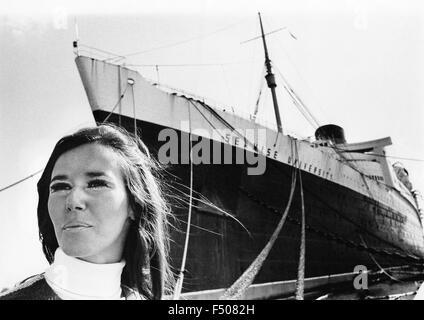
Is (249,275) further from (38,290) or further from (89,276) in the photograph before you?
(38,290)

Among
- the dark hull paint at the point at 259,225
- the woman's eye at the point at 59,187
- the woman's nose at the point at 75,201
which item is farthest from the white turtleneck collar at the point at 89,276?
the dark hull paint at the point at 259,225

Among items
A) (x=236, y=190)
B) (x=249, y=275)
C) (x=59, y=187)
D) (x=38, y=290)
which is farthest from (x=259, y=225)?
(x=38, y=290)

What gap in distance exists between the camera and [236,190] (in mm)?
6227

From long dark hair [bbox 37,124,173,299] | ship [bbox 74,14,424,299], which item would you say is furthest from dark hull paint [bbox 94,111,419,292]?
long dark hair [bbox 37,124,173,299]

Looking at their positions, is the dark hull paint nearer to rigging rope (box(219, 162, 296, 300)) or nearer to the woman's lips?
rigging rope (box(219, 162, 296, 300))

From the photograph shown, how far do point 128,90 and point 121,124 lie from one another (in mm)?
552

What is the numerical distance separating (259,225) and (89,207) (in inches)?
173

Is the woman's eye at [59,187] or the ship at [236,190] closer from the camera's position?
the woman's eye at [59,187]

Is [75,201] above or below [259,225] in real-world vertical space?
below

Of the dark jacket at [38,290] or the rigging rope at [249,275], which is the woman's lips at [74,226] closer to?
the dark jacket at [38,290]

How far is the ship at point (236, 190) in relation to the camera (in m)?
5.52

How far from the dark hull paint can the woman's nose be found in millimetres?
3187

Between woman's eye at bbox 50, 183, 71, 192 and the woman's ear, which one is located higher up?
woman's eye at bbox 50, 183, 71, 192

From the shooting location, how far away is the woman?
7.18 feet
